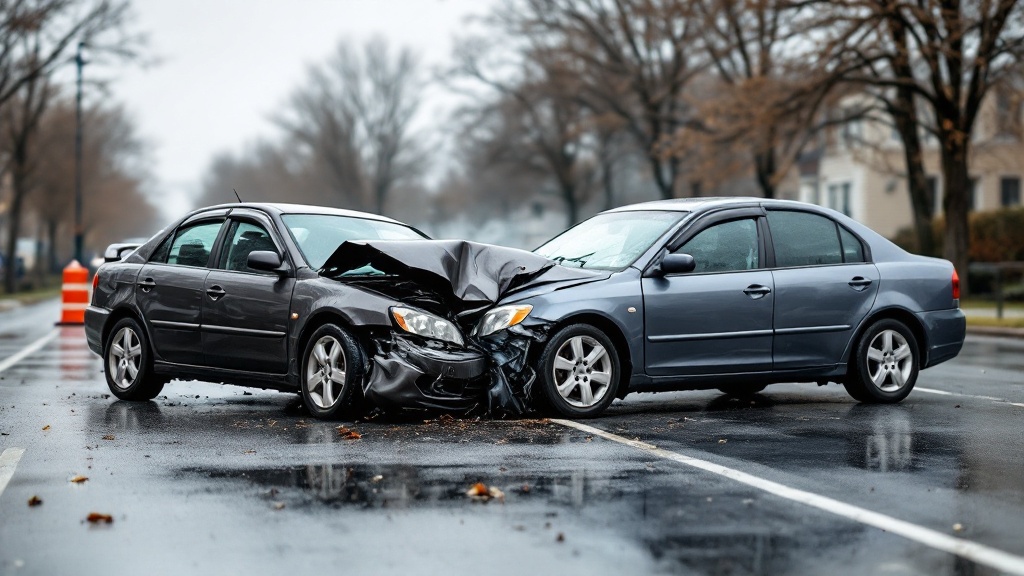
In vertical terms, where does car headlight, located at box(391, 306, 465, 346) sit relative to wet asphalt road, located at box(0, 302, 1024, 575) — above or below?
above

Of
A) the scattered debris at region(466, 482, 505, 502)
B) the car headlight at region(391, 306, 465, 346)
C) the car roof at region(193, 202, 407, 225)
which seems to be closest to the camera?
the scattered debris at region(466, 482, 505, 502)

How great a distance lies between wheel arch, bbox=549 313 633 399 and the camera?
30.9 feet

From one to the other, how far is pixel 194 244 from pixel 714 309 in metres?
4.21

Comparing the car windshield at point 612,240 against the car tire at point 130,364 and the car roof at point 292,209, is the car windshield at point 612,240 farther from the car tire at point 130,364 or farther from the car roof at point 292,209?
the car tire at point 130,364

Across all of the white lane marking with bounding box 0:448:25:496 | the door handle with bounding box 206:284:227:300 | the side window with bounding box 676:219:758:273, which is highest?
the side window with bounding box 676:219:758:273

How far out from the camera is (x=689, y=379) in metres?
9.84

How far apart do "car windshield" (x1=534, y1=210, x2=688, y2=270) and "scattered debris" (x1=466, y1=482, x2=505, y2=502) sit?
11.9ft

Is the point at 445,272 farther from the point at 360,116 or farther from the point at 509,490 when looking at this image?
the point at 360,116

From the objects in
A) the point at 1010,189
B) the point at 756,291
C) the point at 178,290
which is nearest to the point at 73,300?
the point at 178,290

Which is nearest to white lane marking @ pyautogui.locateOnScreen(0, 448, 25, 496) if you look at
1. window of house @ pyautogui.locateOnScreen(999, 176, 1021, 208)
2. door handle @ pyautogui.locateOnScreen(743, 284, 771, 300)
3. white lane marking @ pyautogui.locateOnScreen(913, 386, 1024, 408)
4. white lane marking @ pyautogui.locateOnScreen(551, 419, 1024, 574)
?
white lane marking @ pyautogui.locateOnScreen(551, 419, 1024, 574)

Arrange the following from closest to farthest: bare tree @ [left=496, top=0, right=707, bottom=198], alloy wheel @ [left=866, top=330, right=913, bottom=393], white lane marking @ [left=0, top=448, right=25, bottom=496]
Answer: white lane marking @ [left=0, top=448, right=25, bottom=496] < alloy wheel @ [left=866, top=330, right=913, bottom=393] < bare tree @ [left=496, top=0, right=707, bottom=198]

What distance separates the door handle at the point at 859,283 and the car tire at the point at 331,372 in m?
3.98

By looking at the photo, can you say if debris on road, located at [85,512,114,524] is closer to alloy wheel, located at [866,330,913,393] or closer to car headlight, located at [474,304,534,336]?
car headlight, located at [474,304,534,336]

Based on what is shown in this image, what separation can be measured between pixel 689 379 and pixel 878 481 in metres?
2.97
